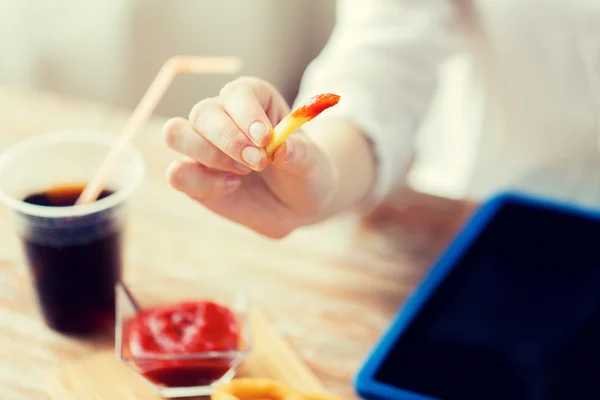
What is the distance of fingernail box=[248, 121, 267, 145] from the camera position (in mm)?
491

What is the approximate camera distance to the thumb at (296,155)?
501 mm

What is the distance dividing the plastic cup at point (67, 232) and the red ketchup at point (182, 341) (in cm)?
5

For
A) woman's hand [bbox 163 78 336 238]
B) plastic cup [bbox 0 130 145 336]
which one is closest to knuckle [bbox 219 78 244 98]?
woman's hand [bbox 163 78 336 238]

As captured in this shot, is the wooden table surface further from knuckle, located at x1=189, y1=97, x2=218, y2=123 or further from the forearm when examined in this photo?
knuckle, located at x1=189, y1=97, x2=218, y2=123

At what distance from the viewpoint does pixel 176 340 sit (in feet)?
1.95

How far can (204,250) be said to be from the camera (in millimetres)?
761

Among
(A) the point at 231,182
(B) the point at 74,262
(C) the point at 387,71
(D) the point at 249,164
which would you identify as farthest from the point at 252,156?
(C) the point at 387,71

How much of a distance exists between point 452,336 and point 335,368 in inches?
3.7

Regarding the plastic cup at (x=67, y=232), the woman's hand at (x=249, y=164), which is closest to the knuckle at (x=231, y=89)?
the woman's hand at (x=249, y=164)

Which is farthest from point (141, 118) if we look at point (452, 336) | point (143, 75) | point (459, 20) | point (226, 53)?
point (226, 53)

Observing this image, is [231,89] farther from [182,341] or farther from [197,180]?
[182,341]

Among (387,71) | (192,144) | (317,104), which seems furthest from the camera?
(387,71)

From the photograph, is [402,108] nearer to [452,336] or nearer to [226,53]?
[452,336]

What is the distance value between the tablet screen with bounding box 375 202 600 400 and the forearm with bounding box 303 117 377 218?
0.35 ft
